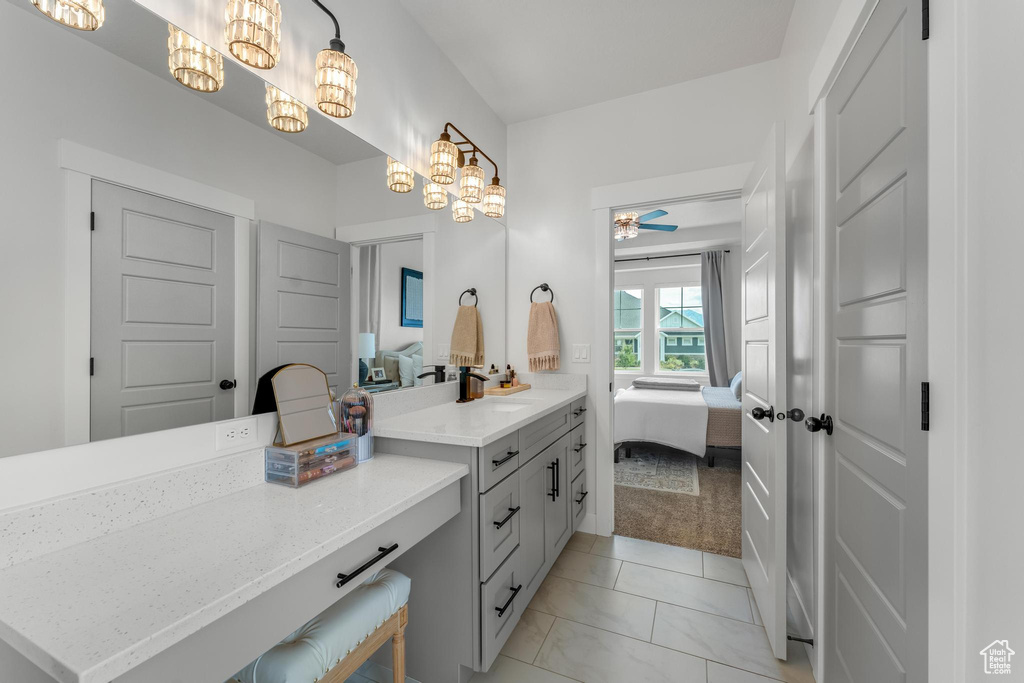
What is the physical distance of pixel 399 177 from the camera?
186 cm

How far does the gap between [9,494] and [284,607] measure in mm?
572

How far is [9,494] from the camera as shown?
809 millimetres

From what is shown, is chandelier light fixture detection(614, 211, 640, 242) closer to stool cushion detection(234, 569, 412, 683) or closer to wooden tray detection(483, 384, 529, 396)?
wooden tray detection(483, 384, 529, 396)

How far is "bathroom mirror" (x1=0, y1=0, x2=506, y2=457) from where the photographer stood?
32.2 inches

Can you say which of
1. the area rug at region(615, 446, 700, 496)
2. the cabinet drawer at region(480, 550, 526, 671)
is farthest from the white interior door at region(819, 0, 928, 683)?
the area rug at region(615, 446, 700, 496)

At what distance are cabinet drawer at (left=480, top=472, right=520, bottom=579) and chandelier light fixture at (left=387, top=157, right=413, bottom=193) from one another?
1331 millimetres

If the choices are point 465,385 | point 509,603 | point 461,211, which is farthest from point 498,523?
point 461,211

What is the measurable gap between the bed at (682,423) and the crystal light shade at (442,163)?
2.91 meters

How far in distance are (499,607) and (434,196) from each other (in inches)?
72.7

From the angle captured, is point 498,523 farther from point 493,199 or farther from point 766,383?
point 493,199

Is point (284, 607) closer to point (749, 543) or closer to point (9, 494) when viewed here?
point (9, 494)

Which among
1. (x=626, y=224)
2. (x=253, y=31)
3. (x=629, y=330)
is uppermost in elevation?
(x=626, y=224)
